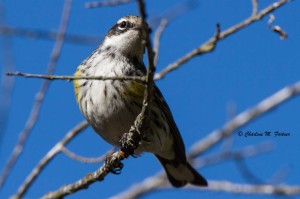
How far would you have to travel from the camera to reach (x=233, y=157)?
265 inches

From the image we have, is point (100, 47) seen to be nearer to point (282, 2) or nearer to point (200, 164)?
point (200, 164)

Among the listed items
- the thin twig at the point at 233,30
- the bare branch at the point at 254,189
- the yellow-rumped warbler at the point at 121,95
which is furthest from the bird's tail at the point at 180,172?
the thin twig at the point at 233,30

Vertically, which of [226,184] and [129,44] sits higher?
[129,44]

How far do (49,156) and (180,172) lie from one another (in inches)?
90.2

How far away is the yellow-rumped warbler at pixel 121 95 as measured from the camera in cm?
628

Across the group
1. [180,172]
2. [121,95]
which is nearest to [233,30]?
[121,95]

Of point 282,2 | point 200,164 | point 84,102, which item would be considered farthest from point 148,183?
point 282,2

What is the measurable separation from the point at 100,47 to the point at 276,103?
2.32 meters

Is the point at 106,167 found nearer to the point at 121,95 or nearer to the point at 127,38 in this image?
the point at 121,95

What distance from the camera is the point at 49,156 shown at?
653 cm

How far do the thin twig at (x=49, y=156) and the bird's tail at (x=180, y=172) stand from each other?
1467mm

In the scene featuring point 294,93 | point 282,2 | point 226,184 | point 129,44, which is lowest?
point 226,184

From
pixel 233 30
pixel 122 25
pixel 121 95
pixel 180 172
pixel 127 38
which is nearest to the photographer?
pixel 233 30

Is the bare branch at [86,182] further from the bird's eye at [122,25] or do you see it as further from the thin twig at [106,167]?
the bird's eye at [122,25]
